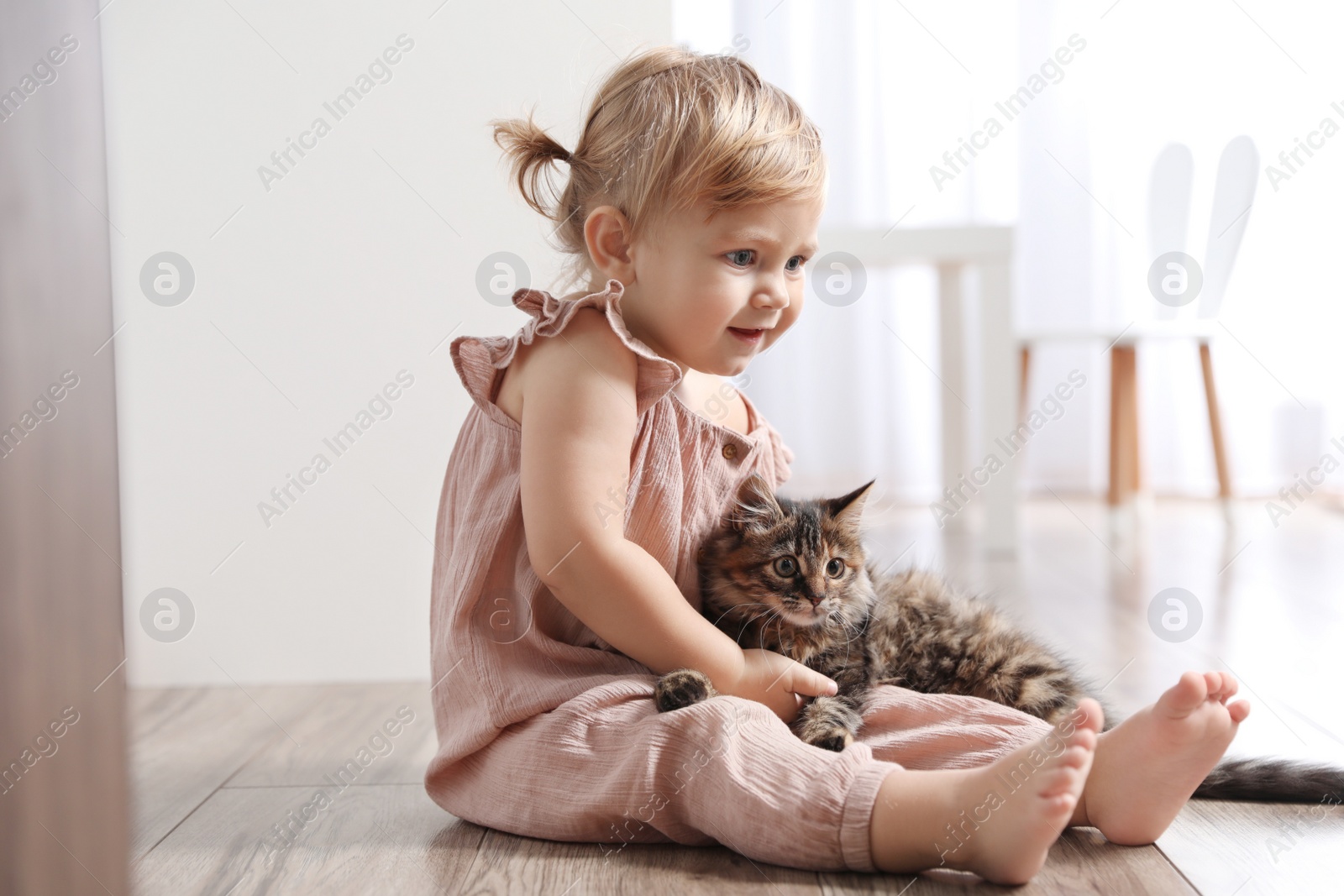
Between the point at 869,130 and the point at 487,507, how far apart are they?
10.6ft

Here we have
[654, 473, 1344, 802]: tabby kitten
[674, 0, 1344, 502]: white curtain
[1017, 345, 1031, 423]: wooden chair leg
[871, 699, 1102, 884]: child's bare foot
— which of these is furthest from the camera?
[674, 0, 1344, 502]: white curtain

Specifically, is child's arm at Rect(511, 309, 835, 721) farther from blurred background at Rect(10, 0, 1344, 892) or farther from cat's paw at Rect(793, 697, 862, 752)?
blurred background at Rect(10, 0, 1344, 892)

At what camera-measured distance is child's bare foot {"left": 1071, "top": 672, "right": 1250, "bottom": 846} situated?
32.2 inches

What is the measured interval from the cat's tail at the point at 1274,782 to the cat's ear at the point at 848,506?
431 mm

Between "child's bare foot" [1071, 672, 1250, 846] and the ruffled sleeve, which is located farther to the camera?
the ruffled sleeve

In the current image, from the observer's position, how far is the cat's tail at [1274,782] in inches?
38.6

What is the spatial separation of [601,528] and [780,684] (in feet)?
0.82

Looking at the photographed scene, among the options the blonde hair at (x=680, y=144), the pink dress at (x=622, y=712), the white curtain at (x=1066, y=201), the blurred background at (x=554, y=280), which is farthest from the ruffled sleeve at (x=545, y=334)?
the white curtain at (x=1066, y=201)

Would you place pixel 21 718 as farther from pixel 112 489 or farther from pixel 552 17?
pixel 552 17

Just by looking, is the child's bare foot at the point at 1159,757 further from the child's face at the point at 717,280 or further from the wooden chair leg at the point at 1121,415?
the wooden chair leg at the point at 1121,415

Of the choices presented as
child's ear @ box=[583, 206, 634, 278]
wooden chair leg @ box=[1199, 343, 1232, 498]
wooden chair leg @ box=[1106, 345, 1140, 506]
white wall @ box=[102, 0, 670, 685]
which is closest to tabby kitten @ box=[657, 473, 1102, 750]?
child's ear @ box=[583, 206, 634, 278]

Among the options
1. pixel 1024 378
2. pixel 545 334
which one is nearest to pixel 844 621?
pixel 545 334

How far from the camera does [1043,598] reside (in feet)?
6.89

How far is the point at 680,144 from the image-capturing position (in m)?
1.03
